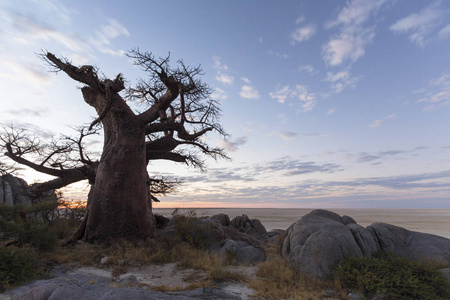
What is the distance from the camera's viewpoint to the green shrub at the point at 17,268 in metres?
6.49

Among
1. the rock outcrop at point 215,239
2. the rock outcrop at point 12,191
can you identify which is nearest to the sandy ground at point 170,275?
the rock outcrop at point 215,239

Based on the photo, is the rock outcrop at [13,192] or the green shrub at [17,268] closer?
the green shrub at [17,268]

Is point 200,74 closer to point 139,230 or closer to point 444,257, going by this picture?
point 139,230

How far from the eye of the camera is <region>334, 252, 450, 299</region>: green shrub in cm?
652

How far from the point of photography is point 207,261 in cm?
952

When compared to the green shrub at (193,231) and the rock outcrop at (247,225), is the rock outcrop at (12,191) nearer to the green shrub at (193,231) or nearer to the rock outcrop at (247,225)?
the green shrub at (193,231)

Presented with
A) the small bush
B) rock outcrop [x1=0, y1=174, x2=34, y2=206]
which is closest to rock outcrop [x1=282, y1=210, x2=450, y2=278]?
the small bush

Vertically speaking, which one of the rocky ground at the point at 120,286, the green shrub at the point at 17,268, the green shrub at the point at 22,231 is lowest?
the rocky ground at the point at 120,286

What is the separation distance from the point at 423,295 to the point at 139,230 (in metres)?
10.6

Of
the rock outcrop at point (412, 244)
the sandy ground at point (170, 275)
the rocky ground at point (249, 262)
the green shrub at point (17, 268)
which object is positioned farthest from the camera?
the rock outcrop at point (412, 244)

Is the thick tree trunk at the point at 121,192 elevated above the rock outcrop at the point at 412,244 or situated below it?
above

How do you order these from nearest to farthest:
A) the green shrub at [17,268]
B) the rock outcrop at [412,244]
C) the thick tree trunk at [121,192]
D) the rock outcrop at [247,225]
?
the green shrub at [17,268], the rock outcrop at [412,244], the thick tree trunk at [121,192], the rock outcrop at [247,225]

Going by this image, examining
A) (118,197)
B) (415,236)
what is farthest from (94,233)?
(415,236)

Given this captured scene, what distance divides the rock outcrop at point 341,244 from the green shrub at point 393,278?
60 centimetres
